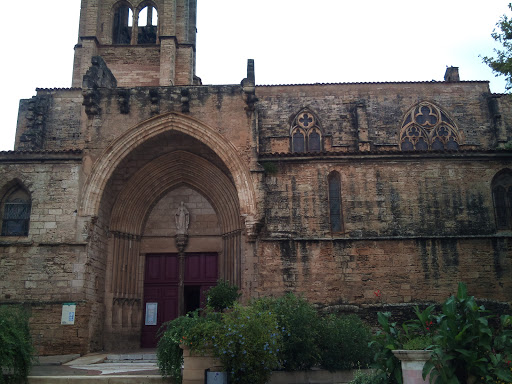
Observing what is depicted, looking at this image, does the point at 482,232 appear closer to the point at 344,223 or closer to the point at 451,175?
the point at 451,175

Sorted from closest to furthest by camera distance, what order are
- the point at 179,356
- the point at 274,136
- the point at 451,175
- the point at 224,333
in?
the point at 224,333
the point at 179,356
the point at 451,175
the point at 274,136

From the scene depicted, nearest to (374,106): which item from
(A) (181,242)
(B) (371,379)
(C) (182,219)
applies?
(C) (182,219)

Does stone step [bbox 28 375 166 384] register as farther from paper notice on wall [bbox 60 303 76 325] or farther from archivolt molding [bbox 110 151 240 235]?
archivolt molding [bbox 110 151 240 235]

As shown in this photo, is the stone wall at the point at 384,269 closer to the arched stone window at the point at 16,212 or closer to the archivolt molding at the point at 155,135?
the archivolt molding at the point at 155,135

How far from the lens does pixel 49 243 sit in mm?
13281

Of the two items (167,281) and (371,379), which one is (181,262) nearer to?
(167,281)

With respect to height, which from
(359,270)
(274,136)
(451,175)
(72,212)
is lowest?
(359,270)

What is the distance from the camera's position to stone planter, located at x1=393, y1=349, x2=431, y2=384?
20.7 ft

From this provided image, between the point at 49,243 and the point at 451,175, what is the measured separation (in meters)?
11.1

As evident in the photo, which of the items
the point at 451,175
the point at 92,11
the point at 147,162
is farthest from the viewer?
the point at 92,11

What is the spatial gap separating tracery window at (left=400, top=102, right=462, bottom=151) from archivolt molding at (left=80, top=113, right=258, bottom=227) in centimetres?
832

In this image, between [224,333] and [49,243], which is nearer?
→ [224,333]

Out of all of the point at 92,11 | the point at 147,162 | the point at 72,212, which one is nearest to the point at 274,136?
the point at 147,162

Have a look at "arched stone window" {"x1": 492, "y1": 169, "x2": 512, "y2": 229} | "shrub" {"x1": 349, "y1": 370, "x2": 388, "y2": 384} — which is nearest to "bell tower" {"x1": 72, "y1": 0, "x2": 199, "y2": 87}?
"arched stone window" {"x1": 492, "y1": 169, "x2": 512, "y2": 229}
